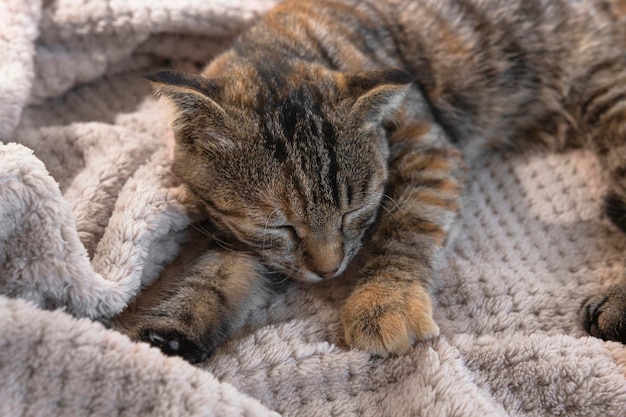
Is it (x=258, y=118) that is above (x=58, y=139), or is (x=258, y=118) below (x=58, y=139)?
above

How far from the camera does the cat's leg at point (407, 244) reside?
1.09 metres

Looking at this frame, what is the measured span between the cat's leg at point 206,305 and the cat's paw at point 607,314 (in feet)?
2.17

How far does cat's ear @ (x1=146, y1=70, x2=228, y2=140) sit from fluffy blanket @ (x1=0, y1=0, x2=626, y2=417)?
0.19 metres

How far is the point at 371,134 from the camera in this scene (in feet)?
3.94

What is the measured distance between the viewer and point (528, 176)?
1.58m

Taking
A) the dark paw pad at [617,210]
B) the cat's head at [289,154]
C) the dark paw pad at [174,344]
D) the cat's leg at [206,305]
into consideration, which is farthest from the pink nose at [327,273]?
the dark paw pad at [617,210]

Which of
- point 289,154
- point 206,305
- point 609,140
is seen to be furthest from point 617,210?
point 206,305

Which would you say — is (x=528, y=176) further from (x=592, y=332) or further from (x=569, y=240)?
(x=592, y=332)

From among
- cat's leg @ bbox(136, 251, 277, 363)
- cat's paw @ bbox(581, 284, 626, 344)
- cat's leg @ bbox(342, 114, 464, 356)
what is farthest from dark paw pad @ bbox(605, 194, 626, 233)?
cat's leg @ bbox(136, 251, 277, 363)

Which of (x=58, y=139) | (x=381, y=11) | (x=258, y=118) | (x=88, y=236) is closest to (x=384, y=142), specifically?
(x=258, y=118)

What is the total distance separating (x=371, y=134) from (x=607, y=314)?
600mm

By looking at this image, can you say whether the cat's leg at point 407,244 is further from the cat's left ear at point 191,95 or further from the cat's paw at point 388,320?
the cat's left ear at point 191,95

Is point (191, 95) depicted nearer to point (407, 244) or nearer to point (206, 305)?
point (206, 305)

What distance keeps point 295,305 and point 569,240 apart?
693mm
